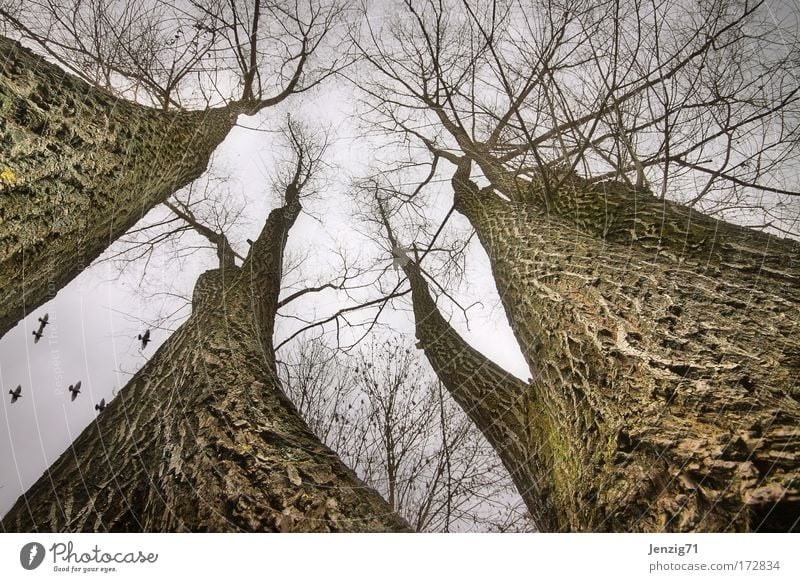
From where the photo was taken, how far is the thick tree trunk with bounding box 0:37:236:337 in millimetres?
1047

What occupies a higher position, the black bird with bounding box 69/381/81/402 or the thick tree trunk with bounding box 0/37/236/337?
the thick tree trunk with bounding box 0/37/236/337

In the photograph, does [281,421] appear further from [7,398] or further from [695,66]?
[695,66]

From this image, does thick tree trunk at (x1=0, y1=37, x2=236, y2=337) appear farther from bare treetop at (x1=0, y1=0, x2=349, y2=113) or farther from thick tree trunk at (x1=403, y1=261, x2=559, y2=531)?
thick tree trunk at (x1=403, y1=261, x2=559, y2=531)

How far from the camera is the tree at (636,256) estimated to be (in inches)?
31.6

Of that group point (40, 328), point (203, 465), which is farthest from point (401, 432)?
point (40, 328)

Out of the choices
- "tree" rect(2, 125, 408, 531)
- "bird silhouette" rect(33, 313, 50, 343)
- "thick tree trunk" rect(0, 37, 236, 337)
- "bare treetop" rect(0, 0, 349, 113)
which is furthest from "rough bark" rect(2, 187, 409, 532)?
"bare treetop" rect(0, 0, 349, 113)

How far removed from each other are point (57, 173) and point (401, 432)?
72.6 inches

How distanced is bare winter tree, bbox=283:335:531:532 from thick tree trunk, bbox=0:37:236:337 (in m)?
1.20

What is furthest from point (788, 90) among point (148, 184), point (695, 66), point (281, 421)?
point (148, 184)

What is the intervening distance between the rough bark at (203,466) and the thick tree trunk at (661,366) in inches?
23.3

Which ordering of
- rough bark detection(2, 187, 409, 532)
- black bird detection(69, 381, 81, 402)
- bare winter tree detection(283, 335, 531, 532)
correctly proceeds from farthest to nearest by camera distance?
bare winter tree detection(283, 335, 531, 532)
black bird detection(69, 381, 81, 402)
rough bark detection(2, 187, 409, 532)

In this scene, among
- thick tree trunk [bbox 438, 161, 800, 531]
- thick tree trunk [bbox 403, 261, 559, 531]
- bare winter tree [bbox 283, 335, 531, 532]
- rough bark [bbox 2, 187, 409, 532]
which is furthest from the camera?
bare winter tree [bbox 283, 335, 531, 532]

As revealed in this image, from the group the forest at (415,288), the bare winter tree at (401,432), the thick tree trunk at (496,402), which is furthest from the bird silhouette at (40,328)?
the thick tree trunk at (496,402)
